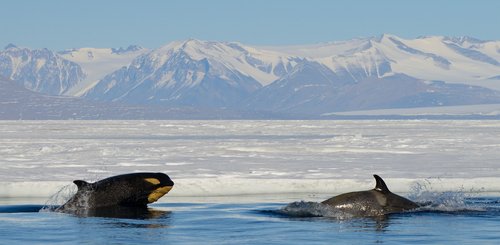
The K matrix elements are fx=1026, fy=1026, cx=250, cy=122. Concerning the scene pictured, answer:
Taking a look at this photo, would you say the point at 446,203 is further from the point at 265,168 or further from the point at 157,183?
the point at 265,168

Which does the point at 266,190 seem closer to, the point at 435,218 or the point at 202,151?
the point at 435,218

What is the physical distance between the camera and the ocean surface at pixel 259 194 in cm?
1277

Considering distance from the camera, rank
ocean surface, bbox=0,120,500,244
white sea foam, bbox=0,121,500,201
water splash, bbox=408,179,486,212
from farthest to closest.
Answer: white sea foam, bbox=0,121,500,201 → water splash, bbox=408,179,486,212 → ocean surface, bbox=0,120,500,244

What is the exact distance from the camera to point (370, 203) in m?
14.5

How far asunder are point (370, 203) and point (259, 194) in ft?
19.3

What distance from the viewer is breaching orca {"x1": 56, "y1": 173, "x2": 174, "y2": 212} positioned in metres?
14.3

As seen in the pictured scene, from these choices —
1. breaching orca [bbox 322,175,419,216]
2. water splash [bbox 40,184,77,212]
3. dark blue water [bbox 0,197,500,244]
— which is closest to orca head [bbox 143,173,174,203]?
dark blue water [bbox 0,197,500,244]

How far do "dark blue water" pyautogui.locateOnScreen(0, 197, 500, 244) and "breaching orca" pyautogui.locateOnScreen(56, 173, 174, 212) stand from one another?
0.87ft

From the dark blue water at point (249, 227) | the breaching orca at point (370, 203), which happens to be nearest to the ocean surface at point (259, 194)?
the dark blue water at point (249, 227)

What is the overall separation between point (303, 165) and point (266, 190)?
6516mm

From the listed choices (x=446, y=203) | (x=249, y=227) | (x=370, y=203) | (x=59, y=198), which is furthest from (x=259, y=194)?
(x=249, y=227)

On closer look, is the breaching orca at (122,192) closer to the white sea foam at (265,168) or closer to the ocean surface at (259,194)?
the ocean surface at (259,194)

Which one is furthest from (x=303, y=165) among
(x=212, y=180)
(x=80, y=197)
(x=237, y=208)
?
(x=80, y=197)

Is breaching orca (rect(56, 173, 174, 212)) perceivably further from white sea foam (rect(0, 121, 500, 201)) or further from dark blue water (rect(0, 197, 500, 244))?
white sea foam (rect(0, 121, 500, 201))
